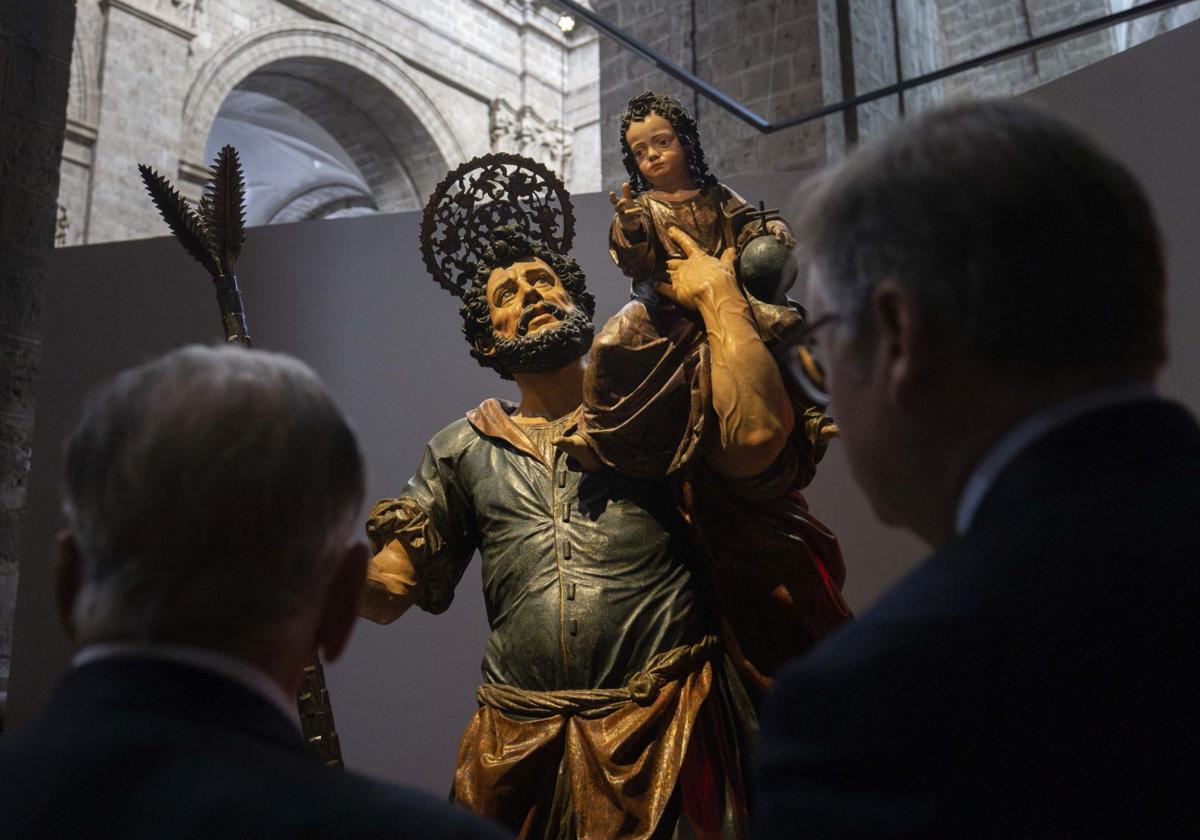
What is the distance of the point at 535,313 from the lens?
113 inches

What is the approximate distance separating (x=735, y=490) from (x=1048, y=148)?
1619mm

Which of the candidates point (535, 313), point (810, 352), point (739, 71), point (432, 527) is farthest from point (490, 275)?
point (739, 71)

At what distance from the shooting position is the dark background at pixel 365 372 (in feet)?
15.0

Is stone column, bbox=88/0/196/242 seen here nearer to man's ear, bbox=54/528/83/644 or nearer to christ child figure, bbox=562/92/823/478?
christ child figure, bbox=562/92/823/478

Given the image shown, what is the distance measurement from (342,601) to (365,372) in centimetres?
388

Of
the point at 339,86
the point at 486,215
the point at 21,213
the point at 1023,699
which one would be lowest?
the point at 1023,699

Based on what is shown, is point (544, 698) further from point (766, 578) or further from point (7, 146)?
point (7, 146)

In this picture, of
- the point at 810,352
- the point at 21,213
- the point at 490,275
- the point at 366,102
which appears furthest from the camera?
the point at 366,102

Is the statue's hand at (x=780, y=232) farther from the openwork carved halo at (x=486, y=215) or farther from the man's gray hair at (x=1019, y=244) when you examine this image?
the man's gray hair at (x=1019, y=244)

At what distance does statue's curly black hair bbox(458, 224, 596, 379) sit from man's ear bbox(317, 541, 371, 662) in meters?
1.91

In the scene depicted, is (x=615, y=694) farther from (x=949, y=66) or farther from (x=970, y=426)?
(x=949, y=66)

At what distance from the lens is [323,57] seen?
15188 mm

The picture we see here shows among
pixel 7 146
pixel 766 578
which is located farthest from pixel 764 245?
pixel 7 146

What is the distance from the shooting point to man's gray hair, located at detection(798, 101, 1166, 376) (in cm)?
88
